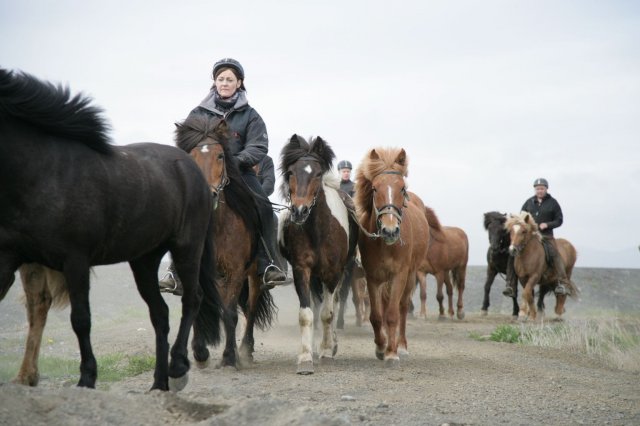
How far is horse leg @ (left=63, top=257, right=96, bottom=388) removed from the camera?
17.9 ft

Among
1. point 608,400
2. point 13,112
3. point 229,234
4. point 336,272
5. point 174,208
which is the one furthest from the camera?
point 336,272

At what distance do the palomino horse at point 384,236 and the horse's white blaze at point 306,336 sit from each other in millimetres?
1070

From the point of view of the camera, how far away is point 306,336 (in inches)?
359

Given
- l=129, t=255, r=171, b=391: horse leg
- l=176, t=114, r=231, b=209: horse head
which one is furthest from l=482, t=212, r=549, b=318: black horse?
l=129, t=255, r=171, b=391: horse leg

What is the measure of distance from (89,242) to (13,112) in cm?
97

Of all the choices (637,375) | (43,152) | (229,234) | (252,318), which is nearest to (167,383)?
(43,152)

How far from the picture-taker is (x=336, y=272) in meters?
9.95

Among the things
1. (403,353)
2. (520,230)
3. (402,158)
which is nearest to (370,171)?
(402,158)

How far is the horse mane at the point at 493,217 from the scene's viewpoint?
21.9 metres

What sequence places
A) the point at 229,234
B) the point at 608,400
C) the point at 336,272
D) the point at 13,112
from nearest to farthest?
the point at 13,112 → the point at 608,400 → the point at 229,234 → the point at 336,272

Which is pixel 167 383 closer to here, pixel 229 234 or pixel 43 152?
pixel 43 152

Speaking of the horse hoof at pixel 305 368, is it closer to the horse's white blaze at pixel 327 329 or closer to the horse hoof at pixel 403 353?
the horse's white blaze at pixel 327 329

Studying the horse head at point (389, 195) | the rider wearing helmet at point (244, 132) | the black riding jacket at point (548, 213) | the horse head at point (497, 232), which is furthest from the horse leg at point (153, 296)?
the horse head at point (497, 232)

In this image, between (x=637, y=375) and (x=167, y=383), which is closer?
(x=167, y=383)
